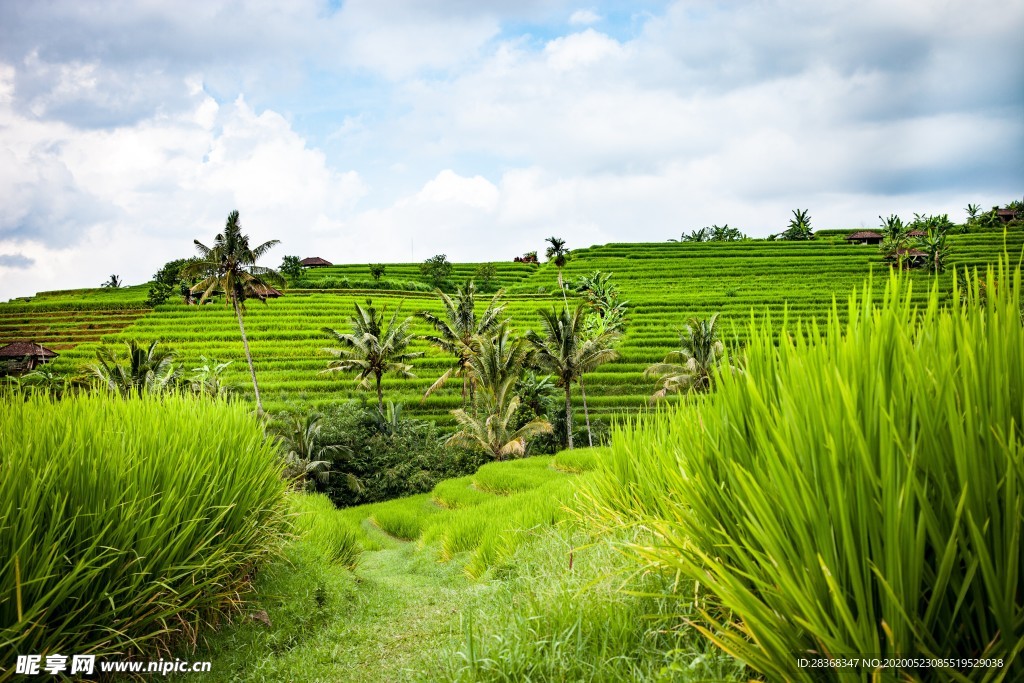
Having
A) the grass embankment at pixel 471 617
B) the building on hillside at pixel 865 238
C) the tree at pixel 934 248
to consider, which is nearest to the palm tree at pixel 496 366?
the grass embankment at pixel 471 617

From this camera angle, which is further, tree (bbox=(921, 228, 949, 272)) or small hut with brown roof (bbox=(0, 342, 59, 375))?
tree (bbox=(921, 228, 949, 272))

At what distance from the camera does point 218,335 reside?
43.0 m

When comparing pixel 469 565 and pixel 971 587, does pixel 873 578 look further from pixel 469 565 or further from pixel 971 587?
pixel 469 565

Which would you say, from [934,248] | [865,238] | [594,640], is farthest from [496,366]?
[865,238]

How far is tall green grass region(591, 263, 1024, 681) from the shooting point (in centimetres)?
143

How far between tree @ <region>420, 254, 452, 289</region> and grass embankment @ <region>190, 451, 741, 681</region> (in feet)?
194

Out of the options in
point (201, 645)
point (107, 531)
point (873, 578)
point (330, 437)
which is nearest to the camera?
point (873, 578)

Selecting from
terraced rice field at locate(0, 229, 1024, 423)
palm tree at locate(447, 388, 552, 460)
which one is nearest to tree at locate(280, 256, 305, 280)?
terraced rice field at locate(0, 229, 1024, 423)

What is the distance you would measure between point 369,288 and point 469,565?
55380 mm

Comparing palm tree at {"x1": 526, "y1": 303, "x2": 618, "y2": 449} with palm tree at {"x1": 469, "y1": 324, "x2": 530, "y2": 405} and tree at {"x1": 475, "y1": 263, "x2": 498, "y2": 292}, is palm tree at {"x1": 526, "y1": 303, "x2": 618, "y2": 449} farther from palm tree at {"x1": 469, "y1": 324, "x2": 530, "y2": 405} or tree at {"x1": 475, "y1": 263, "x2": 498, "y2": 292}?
tree at {"x1": 475, "y1": 263, "x2": 498, "y2": 292}

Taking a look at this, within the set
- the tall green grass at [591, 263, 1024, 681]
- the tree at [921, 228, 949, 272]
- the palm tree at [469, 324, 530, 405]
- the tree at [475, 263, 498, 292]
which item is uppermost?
the tree at [475, 263, 498, 292]

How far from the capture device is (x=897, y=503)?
1413 millimetres

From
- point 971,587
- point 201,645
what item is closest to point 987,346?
point 971,587

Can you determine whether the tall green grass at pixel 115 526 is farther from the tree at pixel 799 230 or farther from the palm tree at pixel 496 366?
the tree at pixel 799 230
